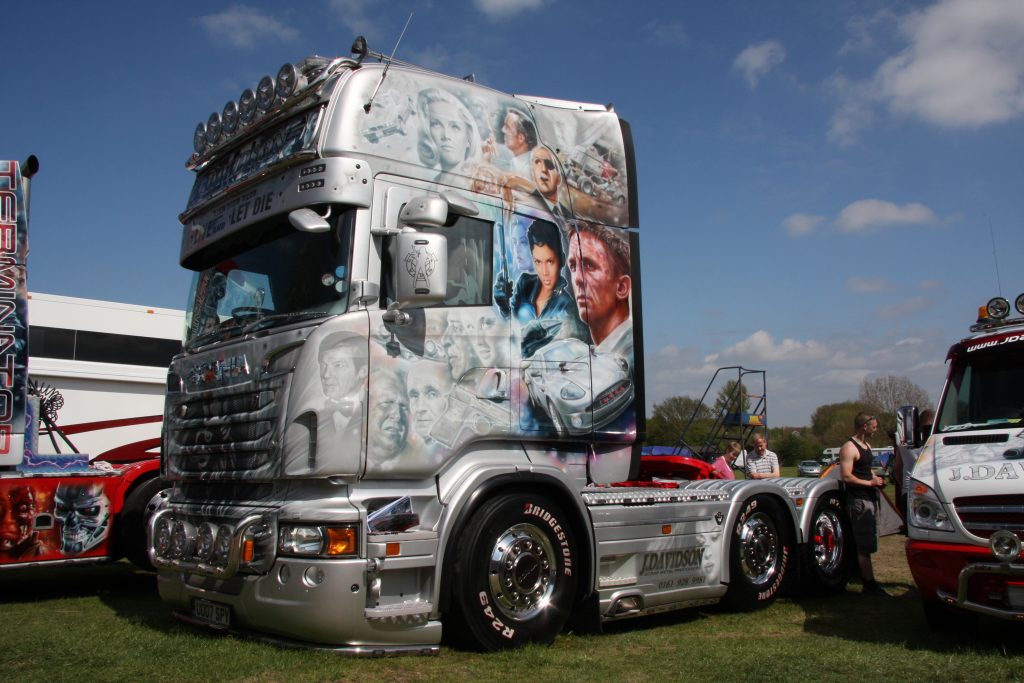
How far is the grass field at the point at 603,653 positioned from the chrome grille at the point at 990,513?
83 cm

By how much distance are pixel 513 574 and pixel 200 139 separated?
4.21 m

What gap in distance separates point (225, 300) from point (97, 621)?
2.90 metres

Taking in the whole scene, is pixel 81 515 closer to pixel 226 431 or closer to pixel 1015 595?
pixel 226 431

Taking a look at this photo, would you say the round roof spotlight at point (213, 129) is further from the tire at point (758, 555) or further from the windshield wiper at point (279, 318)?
the tire at point (758, 555)

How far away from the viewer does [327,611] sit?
5246 mm

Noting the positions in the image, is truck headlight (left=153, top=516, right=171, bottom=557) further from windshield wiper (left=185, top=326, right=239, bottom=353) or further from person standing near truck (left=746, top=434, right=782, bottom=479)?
person standing near truck (left=746, top=434, right=782, bottom=479)

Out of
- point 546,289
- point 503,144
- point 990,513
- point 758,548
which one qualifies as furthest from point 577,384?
point 990,513

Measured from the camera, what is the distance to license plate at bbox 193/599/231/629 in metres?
5.82

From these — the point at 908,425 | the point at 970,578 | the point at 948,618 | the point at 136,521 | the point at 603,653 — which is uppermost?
the point at 908,425

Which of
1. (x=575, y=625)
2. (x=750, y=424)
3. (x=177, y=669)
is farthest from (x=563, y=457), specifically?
(x=750, y=424)

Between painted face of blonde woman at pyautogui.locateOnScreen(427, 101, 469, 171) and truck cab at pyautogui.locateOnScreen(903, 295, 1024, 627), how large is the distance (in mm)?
4106

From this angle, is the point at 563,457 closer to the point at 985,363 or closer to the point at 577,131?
the point at 577,131

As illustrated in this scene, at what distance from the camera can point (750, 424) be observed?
779 inches

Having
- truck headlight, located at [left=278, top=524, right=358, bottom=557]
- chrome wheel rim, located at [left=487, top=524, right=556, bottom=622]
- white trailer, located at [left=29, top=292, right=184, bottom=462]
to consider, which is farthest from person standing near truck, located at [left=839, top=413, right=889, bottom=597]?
white trailer, located at [left=29, top=292, right=184, bottom=462]
